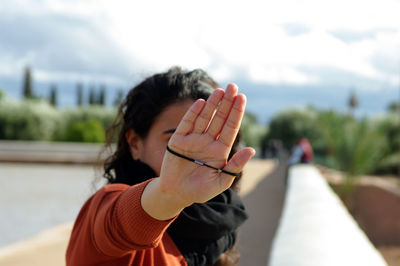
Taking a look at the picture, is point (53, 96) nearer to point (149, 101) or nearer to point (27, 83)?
point (27, 83)

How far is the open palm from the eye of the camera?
1.14m

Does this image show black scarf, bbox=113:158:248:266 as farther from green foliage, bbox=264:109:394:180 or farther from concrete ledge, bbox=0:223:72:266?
green foliage, bbox=264:109:394:180

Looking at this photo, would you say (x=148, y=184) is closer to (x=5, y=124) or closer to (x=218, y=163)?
(x=218, y=163)

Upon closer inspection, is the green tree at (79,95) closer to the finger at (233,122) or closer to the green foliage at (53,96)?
the green foliage at (53,96)

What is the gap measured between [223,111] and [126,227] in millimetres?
412

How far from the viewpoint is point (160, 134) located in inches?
67.0

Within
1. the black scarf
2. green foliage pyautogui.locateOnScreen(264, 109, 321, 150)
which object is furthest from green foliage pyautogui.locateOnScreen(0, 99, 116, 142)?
the black scarf

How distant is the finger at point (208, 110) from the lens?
1135 millimetres

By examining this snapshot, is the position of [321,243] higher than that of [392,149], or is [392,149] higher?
[321,243]

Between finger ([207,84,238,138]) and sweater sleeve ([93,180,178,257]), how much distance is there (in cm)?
Result: 27

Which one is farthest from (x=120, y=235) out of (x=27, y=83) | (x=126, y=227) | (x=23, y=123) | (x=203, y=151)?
(x=27, y=83)

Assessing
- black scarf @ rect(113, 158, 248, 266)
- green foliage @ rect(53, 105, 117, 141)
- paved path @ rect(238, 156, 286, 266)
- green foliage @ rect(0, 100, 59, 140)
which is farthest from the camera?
green foliage @ rect(53, 105, 117, 141)

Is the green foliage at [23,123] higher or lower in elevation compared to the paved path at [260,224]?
lower

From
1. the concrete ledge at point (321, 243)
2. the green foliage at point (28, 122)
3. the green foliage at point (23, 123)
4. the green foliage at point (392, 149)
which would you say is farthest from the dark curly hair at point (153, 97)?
the green foliage at point (23, 123)
